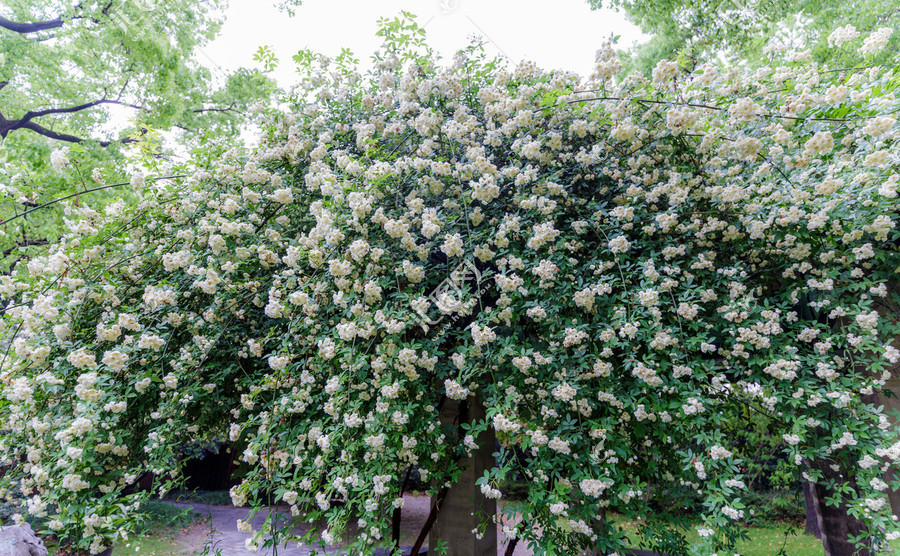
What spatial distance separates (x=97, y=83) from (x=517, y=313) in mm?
8808

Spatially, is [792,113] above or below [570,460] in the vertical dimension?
above

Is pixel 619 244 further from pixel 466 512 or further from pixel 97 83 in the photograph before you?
pixel 97 83

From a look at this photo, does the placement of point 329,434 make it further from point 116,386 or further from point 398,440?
point 116,386

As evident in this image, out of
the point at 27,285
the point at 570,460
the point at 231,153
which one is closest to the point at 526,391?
the point at 570,460

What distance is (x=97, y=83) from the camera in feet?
24.4

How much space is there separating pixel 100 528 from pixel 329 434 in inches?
36.1

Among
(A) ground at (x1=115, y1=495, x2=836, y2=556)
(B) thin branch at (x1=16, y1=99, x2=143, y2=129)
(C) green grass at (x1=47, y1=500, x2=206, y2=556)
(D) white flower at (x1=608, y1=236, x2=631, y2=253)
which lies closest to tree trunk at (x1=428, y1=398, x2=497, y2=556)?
(D) white flower at (x1=608, y1=236, x2=631, y2=253)

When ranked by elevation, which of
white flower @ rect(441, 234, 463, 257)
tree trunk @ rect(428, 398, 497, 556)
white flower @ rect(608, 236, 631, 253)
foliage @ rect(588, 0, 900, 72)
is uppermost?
foliage @ rect(588, 0, 900, 72)

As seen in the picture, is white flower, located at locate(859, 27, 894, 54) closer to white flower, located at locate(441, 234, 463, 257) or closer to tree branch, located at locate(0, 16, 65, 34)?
white flower, located at locate(441, 234, 463, 257)

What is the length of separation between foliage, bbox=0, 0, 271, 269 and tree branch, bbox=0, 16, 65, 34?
1cm

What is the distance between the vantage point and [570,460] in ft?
6.13

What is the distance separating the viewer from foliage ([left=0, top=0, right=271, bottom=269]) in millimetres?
6008

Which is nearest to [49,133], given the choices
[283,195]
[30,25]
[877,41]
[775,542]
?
[30,25]

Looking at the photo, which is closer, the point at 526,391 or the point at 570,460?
the point at 570,460
